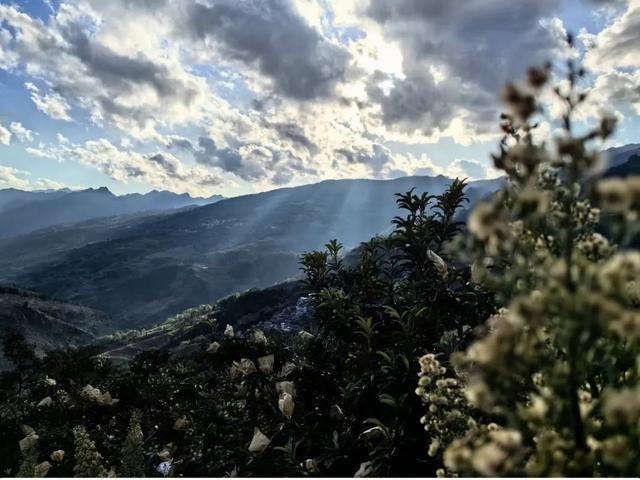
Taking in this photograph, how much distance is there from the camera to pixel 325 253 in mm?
9281

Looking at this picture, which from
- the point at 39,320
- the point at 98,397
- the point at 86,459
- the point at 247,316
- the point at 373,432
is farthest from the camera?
the point at 39,320

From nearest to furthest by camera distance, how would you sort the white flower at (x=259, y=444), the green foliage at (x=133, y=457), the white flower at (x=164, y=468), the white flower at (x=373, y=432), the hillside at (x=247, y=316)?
1. the white flower at (x=373, y=432)
2. the white flower at (x=259, y=444)
3. the white flower at (x=164, y=468)
4. the green foliage at (x=133, y=457)
5. the hillside at (x=247, y=316)

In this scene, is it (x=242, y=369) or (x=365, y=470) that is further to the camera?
(x=242, y=369)

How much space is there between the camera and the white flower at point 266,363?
24.5ft

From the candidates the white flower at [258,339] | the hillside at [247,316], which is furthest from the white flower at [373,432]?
the hillside at [247,316]

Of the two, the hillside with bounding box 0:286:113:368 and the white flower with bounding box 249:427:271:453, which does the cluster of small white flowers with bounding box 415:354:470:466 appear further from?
the hillside with bounding box 0:286:113:368

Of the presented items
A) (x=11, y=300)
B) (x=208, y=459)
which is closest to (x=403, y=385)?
(x=208, y=459)

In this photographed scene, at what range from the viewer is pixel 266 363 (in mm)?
7484

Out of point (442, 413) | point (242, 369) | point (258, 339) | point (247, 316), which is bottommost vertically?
point (247, 316)

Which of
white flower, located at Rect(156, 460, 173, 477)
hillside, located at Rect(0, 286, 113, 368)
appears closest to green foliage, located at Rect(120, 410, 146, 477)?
white flower, located at Rect(156, 460, 173, 477)

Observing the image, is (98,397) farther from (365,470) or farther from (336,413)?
(365,470)

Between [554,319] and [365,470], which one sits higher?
[554,319]

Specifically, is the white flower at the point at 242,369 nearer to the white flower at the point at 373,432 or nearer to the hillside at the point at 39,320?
the white flower at the point at 373,432

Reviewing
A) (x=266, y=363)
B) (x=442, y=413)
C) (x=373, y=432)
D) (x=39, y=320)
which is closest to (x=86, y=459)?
(x=266, y=363)
